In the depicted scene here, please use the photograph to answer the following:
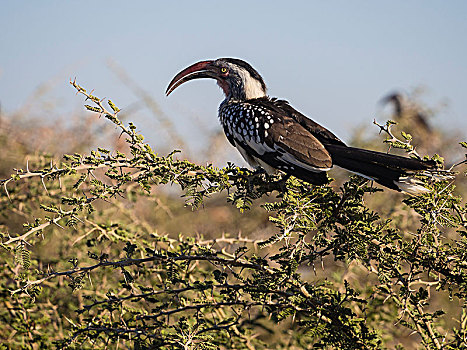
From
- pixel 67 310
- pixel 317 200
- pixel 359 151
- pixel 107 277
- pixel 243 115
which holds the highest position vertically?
pixel 243 115

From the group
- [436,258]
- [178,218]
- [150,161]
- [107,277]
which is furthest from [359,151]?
[178,218]

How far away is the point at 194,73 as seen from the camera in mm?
4129

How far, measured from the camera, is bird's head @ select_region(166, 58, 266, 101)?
156 inches

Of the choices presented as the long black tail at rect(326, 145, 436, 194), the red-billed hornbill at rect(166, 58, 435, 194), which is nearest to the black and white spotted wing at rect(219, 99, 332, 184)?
the red-billed hornbill at rect(166, 58, 435, 194)

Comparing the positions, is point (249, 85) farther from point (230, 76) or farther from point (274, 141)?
point (274, 141)

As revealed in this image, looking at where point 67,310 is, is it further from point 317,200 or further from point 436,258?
point 436,258

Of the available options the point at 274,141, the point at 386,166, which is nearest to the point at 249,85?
the point at 274,141

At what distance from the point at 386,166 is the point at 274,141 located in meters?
0.76

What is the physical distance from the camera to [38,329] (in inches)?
123

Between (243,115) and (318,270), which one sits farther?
(318,270)

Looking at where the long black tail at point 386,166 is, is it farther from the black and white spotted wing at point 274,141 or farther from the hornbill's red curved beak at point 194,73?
the hornbill's red curved beak at point 194,73

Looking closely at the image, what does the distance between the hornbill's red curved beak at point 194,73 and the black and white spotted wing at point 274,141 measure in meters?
0.53

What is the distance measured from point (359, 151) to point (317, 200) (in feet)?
1.79

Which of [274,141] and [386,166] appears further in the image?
[274,141]
